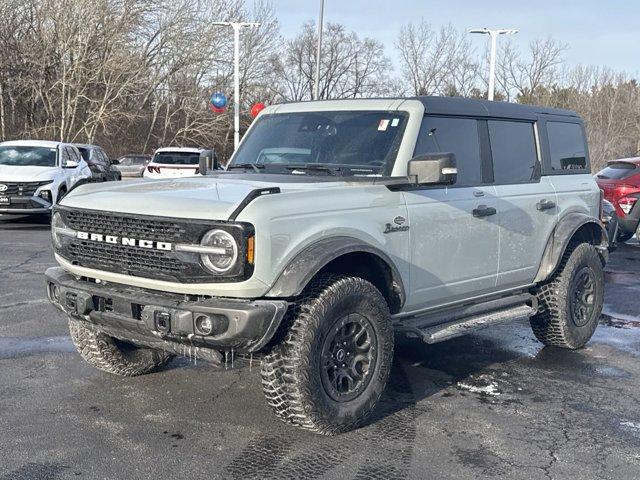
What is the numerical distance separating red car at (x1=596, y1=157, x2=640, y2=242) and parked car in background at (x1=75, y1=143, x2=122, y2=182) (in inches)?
477

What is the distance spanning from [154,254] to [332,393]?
129 cm

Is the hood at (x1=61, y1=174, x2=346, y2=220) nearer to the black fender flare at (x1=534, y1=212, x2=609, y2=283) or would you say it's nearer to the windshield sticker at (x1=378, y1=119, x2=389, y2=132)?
the windshield sticker at (x1=378, y1=119, x2=389, y2=132)

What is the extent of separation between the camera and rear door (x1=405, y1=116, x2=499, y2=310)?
16.3ft

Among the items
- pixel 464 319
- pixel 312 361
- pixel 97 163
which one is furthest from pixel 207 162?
pixel 97 163

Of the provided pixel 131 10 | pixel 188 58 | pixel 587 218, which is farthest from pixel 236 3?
pixel 587 218

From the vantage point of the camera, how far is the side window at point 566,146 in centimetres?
652

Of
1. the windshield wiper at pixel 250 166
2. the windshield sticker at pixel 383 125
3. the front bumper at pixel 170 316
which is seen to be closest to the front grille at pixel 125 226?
the front bumper at pixel 170 316

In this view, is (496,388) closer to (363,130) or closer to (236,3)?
(363,130)

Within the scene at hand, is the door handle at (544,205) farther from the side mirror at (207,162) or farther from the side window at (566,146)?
the side mirror at (207,162)

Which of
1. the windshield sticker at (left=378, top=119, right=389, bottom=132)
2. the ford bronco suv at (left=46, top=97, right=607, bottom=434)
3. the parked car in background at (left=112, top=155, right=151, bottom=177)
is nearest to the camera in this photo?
the ford bronco suv at (left=46, top=97, right=607, bottom=434)

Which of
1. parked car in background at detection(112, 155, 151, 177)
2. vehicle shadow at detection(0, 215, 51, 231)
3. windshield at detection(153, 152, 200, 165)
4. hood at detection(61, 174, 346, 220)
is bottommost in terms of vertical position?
vehicle shadow at detection(0, 215, 51, 231)

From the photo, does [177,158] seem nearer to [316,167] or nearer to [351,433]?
[316,167]

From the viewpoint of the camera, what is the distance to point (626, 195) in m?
13.8

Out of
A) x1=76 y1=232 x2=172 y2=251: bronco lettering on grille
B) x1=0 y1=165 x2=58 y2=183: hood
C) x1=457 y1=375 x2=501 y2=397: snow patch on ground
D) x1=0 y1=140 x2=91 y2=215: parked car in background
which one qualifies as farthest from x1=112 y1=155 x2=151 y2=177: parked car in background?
x1=76 y1=232 x2=172 y2=251: bronco lettering on grille
